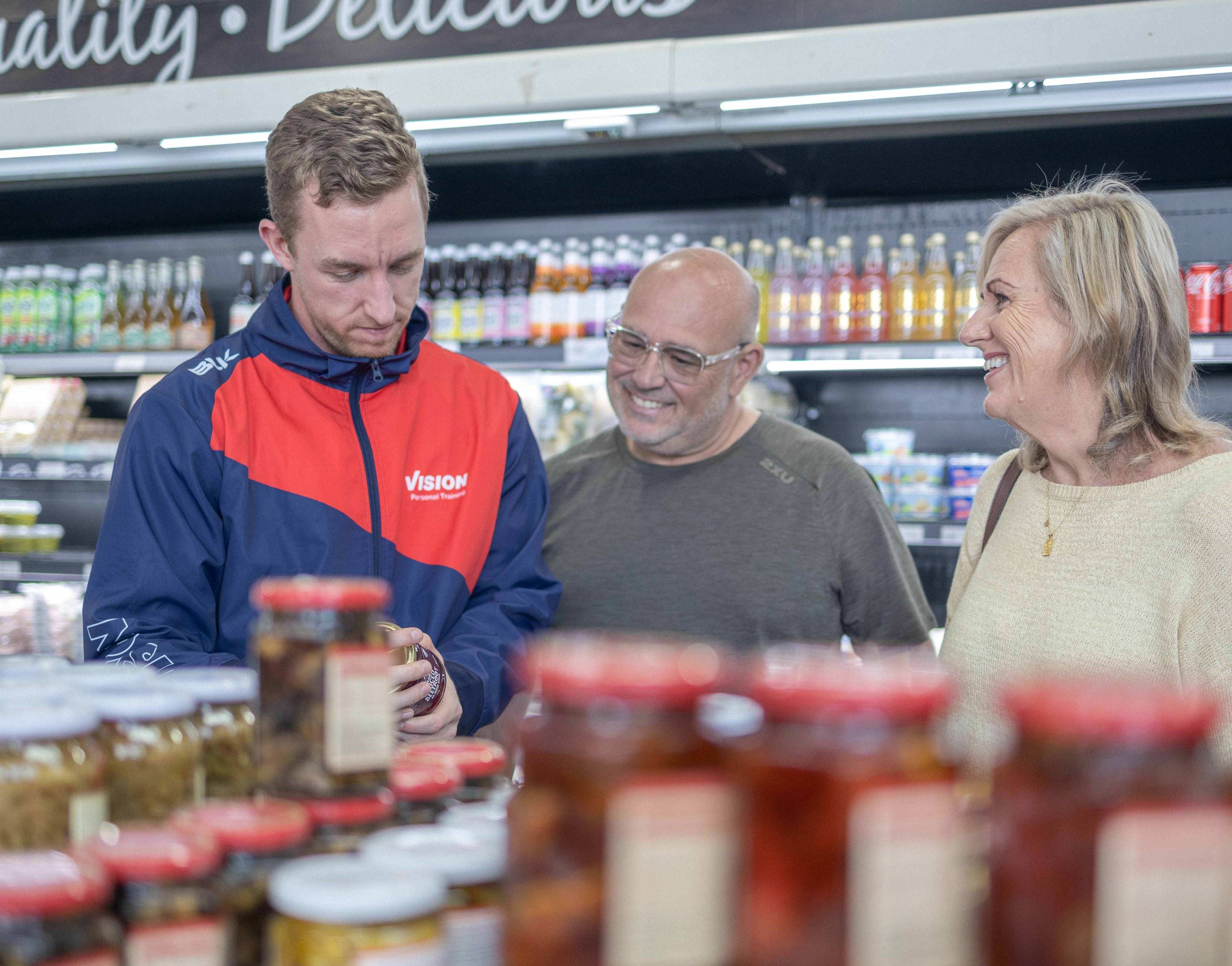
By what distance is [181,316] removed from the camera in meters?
4.53

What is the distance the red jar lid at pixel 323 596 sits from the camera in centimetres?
86

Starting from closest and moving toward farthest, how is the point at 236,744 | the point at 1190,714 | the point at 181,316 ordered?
1. the point at 1190,714
2. the point at 236,744
3. the point at 181,316

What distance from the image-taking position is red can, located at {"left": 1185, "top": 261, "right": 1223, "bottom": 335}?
3.12m

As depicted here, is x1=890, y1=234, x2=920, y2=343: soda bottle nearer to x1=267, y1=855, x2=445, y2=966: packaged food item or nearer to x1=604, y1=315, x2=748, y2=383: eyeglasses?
x1=604, y1=315, x2=748, y2=383: eyeglasses

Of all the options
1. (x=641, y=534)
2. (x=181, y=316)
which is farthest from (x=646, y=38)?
(x=181, y=316)

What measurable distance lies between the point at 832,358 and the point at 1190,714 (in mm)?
2696

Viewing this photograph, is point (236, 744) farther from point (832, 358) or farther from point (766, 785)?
point (832, 358)

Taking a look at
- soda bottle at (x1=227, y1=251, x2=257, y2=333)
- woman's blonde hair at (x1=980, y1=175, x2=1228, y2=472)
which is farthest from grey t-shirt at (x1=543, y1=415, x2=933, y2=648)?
soda bottle at (x1=227, y1=251, x2=257, y2=333)

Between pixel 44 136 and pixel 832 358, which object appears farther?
pixel 44 136

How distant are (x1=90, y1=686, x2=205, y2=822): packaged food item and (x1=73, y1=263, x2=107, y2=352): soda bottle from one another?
379 centimetres

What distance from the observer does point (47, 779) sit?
32.1 inches

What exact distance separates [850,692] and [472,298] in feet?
11.1

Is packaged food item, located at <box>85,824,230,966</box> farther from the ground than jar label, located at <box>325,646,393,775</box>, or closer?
closer

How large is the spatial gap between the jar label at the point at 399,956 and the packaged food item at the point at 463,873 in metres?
0.04
